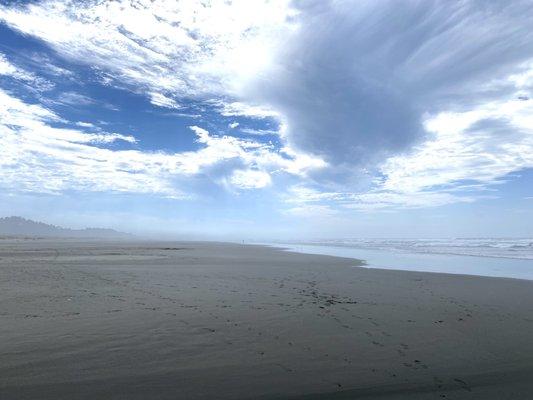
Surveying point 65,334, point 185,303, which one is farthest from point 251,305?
point 65,334

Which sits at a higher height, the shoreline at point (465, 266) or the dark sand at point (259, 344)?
the shoreline at point (465, 266)

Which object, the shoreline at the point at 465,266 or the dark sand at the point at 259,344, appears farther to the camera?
the shoreline at the point at 465,266

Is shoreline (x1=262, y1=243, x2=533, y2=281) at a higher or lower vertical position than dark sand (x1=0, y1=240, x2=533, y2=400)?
higher

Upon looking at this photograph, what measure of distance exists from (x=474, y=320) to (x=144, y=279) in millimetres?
14199

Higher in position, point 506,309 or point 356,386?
point 506,309

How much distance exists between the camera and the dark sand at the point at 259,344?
5.76 m

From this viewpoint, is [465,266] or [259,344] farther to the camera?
[465,266]

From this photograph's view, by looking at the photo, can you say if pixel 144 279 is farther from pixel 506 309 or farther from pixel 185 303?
pixel 506 309

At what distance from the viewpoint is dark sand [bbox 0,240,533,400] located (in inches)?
227

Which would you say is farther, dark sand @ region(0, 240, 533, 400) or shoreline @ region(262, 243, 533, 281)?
shoreline @ region(262, 243, 533, 281)

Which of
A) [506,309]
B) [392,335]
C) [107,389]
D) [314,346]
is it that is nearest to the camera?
[107,389]

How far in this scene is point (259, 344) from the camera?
7871 millimetres

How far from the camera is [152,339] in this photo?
798 centimetres

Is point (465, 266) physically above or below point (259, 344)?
above
